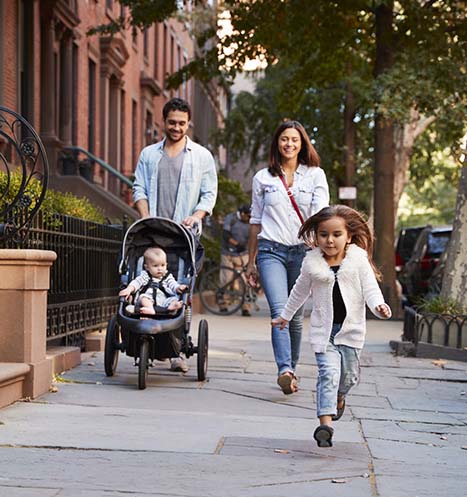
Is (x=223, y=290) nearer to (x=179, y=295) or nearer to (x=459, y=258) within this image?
(x=459, y=258)

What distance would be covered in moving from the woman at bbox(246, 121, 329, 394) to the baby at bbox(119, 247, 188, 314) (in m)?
0.65

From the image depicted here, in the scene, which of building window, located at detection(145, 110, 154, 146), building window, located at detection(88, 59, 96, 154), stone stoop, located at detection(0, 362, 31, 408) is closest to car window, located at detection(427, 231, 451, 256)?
building window, located at detection(88, 59, 96, 154)

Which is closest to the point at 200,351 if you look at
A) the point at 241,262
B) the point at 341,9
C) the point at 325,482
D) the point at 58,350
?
the point at 58,350

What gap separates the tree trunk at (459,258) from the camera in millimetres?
13219

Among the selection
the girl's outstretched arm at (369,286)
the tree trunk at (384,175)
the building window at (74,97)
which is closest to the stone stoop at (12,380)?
the girl's outstretched arm at (369,286)

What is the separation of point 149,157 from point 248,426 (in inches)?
114

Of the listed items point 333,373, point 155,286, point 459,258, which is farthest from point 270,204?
point 459,258

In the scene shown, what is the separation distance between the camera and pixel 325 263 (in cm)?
646

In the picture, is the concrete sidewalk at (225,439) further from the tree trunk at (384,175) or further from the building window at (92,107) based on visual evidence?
the building window at (92,107)

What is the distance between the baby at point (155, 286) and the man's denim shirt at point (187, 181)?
2.11ft

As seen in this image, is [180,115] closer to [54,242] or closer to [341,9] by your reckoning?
[54,242]

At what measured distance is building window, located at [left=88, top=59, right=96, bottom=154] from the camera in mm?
27875

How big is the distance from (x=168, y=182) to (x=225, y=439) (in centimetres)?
317

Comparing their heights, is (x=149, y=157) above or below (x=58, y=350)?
above
